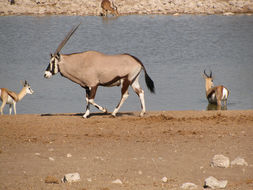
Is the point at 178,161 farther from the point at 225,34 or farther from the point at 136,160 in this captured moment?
the point at 225,34

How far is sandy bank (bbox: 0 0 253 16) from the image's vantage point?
35.9m

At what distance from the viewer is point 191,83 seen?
18000 mm

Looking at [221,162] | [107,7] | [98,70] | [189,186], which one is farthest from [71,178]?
[107,7]

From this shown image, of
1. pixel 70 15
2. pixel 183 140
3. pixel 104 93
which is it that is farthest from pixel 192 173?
pixel 70 15

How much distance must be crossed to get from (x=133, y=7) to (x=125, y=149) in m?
28.0

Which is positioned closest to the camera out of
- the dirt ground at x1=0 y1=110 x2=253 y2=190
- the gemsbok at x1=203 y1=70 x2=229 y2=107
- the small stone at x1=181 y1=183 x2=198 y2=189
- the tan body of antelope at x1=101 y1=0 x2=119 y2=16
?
the small stone at x1=181 y1=183 x2=198 y2=189

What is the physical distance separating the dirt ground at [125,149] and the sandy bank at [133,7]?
79.7 feet

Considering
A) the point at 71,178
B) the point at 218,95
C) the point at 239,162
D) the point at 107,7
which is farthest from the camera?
the point at 107,7

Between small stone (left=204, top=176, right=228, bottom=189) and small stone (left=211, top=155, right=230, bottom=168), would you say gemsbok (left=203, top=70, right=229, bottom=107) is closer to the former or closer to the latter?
small stone (left=211, top=155, right=230, bottom=168)

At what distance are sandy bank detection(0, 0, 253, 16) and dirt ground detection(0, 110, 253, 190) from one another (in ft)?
79.7

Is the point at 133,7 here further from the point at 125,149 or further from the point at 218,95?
the point at 125,149

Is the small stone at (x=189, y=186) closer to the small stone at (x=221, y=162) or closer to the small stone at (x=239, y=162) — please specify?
the small stone at (x=221, y=162)

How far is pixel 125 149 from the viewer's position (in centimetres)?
922

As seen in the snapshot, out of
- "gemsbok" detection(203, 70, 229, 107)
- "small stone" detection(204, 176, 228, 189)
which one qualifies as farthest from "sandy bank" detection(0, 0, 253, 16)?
"small stone" detection(204, 176, 228, 189)
